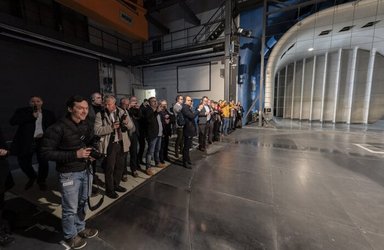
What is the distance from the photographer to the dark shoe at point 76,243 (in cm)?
175

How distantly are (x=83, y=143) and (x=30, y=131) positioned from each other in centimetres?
188

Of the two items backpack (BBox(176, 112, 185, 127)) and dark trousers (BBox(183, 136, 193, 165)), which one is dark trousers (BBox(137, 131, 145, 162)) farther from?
dark trousers (BBox(183, 136, 193, 165))

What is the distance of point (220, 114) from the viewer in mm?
6816

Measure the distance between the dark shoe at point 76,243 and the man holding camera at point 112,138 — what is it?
0.88 meters

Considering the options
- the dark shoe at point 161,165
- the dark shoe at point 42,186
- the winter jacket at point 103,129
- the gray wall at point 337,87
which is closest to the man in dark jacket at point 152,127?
the dark shoe at point 161,165

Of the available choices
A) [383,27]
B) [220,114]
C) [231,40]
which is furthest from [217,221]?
[383,27]

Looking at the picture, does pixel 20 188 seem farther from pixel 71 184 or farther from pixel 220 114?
pixel 220 114

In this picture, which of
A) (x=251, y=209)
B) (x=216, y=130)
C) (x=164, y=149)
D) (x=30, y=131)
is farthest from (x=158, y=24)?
(x=251, y=209)

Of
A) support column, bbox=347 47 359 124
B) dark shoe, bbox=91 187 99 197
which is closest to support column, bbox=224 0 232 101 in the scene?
dark shoe, bbox=91 187 99 197

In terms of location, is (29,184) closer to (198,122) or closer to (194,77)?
(198,122)

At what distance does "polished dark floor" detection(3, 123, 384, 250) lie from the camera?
1.83 metres

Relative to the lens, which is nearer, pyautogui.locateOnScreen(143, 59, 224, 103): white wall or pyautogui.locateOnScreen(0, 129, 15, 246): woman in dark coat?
pyautogui.locateOnScreen(0, 129, 15, 246): woman in dark coat

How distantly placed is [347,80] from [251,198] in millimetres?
13178

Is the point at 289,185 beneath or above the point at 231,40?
beneath
